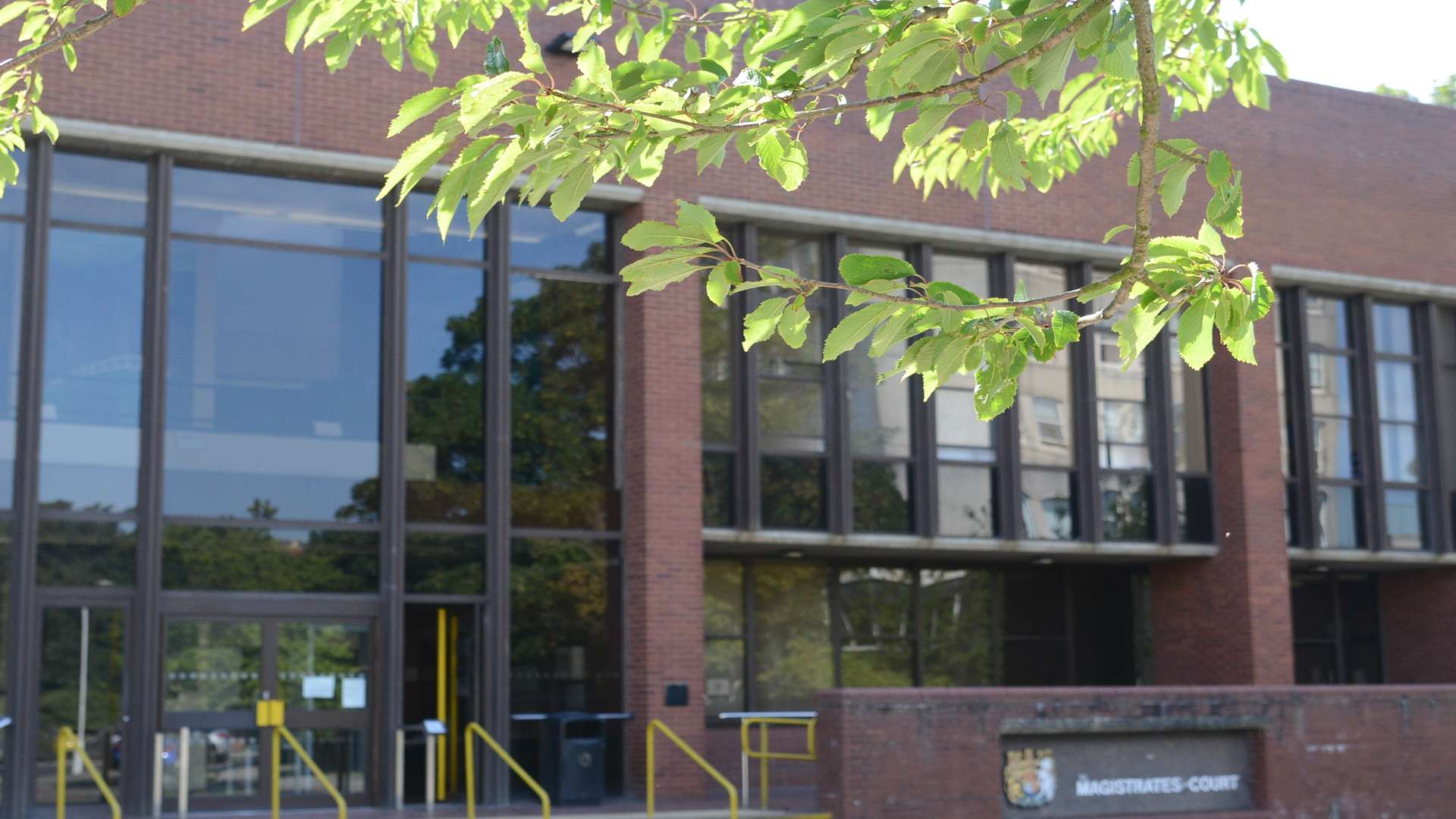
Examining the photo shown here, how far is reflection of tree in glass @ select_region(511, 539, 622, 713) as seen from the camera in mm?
17297

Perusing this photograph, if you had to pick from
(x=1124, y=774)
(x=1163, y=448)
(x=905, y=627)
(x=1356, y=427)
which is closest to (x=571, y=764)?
(x=1124, y=774)

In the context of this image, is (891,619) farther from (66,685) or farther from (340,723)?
(66,685)

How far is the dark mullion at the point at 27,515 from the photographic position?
14.9 metres

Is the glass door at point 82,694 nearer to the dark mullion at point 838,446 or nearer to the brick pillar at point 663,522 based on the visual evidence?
the brick pillar at point 663,522

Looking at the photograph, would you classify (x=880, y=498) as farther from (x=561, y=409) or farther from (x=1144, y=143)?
(x=1144, y=143)

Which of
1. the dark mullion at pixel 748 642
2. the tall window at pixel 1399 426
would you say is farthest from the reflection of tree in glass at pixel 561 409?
the tall window at pixel 1399 426

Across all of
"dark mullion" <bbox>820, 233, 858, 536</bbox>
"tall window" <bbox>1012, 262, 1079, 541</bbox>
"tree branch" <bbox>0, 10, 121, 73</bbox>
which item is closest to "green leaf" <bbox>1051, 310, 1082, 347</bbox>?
"tree branch" <bbox>0, 10, 121, 73</bbox>

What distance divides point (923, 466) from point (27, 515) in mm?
9259

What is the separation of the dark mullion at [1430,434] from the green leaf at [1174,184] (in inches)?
739

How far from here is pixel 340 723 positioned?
16312 mm

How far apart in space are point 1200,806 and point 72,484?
1099 cm

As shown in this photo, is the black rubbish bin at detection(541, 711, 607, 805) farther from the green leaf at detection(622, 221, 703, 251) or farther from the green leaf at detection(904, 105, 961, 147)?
the green leaf at detection(622, 221, 703, 251)

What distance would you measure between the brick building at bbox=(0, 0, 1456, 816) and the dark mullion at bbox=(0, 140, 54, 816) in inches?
1.3

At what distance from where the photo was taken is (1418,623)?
78.7 feet
